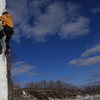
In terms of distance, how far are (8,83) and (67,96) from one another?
101ft

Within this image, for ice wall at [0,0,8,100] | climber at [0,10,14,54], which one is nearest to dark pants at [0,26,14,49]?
climber at [0,10,14,54]

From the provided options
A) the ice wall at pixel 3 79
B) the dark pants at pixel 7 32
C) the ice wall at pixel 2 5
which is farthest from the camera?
the ice wall at pixel 2 5

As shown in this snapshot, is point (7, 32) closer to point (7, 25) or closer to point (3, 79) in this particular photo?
point (7, 25)

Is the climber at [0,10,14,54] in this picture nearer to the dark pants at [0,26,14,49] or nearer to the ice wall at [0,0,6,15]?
the dark pants at [0,26,14,49]

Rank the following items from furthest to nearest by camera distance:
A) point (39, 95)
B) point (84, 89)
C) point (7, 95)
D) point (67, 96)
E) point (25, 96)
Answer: point (84, 89) → point (67, 96) → point (39, 95) → point (25, 96) → point (7, 95)

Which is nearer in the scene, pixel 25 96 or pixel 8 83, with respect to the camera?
pixel 8 83

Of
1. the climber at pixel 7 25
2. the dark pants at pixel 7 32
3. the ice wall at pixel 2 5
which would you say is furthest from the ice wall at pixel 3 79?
the dark pants at pixel 7 32

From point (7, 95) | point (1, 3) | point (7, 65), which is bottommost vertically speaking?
point (7, 95)

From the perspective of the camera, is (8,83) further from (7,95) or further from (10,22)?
(10,22)

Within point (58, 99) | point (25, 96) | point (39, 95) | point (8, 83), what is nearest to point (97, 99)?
point (58, 99)

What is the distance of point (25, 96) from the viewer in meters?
29.3

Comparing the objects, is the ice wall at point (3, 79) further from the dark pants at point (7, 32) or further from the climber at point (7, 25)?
the dark pants at point (7, 32)

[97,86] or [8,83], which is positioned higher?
[97,86]

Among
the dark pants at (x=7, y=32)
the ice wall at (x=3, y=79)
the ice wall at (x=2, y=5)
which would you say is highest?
the ice wall at (x=2, y=5)
